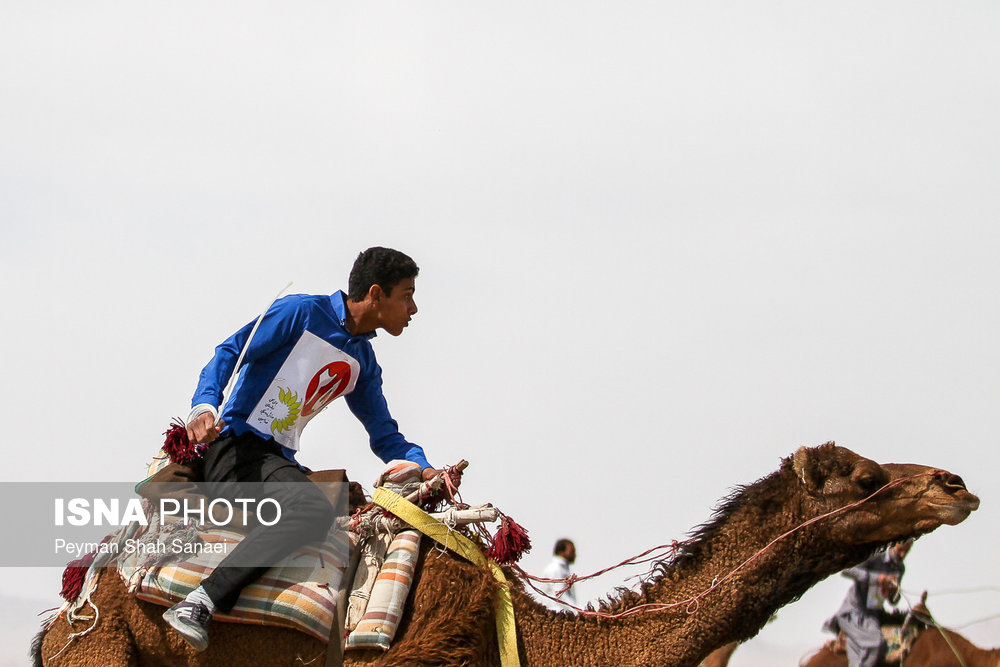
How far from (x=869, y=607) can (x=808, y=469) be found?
6.54 metres

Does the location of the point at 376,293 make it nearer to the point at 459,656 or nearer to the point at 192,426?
the point at 192,426

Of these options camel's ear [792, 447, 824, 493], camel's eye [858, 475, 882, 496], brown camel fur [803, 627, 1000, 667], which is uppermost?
camel's ear [792, 447, 824, 493]

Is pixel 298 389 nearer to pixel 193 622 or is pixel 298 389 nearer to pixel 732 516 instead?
pixel 193 622

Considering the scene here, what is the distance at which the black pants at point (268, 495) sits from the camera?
5773mm

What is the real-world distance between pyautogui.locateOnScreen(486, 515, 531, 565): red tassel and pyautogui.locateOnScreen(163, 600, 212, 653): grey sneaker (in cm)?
144

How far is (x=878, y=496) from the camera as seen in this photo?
18.4 feet

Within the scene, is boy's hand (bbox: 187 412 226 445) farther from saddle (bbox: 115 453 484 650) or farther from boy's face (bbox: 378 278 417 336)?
boy's face (bbox: 378 278 417 336)

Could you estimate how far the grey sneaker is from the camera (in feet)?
18.6

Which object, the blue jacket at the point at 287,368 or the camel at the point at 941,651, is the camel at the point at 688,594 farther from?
the camel at the point at 941,651

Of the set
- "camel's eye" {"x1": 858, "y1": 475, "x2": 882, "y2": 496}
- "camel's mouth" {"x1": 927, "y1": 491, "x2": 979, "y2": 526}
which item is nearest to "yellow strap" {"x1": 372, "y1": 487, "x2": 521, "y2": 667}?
"camel's eye" {"x1": 858, "y1": 475, "x2": 882, "y2": 496}

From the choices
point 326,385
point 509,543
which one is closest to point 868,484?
point 509,543

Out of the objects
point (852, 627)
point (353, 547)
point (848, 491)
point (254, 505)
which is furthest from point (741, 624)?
point (852, 627)

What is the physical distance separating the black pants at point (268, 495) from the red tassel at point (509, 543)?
86 cm

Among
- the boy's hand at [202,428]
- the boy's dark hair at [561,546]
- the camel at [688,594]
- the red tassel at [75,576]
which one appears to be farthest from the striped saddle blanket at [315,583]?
the boy's dark hair at [561,546]
